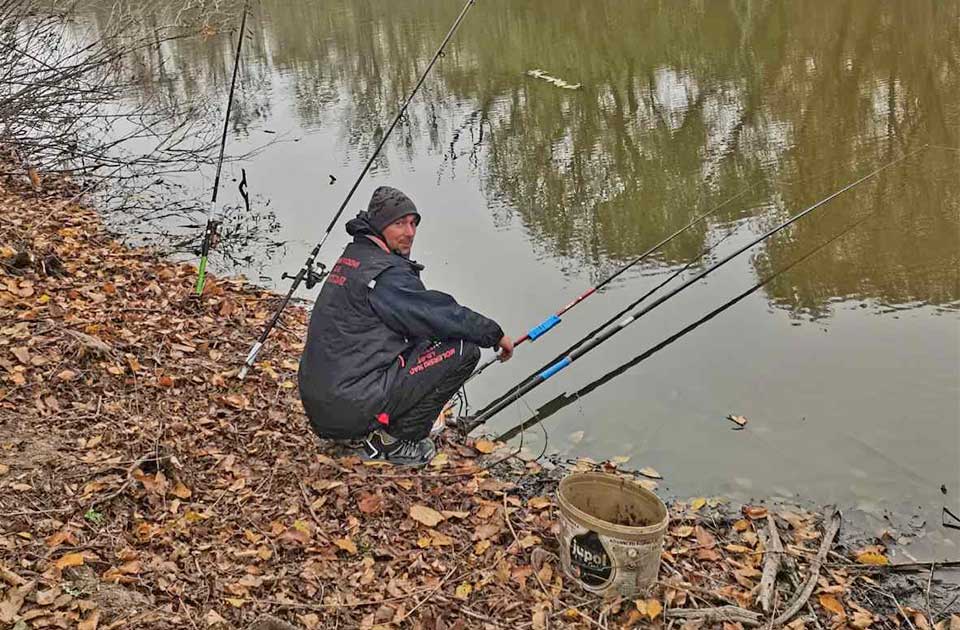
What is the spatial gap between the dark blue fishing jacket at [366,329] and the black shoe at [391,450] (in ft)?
0.51

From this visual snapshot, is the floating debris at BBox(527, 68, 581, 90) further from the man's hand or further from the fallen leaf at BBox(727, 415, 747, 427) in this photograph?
the man's hand

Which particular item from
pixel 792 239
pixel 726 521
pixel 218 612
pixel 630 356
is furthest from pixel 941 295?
pixel 218 612

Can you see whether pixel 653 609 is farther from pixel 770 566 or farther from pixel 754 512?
pixel 754 512

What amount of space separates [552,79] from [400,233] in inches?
414

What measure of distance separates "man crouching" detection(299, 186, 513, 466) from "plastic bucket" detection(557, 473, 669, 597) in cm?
85

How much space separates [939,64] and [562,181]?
6549 mm

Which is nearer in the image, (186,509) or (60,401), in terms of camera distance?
(186,509)

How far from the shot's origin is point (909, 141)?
895cm

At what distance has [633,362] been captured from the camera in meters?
5.48

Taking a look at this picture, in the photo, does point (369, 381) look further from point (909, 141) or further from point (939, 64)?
point (939, 64)

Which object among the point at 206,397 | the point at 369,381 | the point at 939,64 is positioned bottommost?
the point at 939,64

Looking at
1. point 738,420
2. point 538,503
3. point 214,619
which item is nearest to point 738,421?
point 738,420

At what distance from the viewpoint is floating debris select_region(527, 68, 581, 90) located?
13.0m

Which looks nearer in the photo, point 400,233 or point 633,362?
point 400,233
